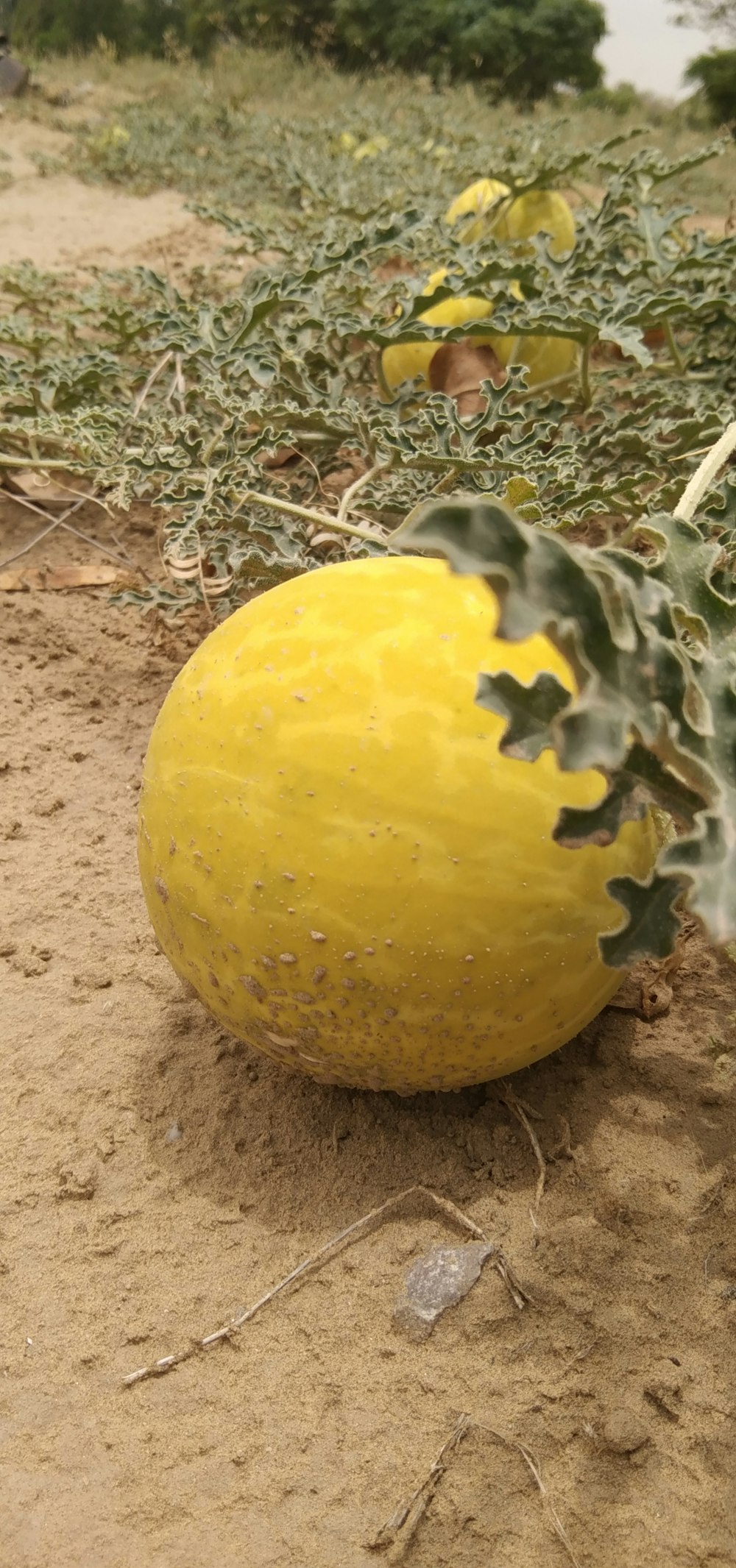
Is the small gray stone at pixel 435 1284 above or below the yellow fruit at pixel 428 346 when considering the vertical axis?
below

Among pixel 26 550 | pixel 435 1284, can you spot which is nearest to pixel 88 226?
pixel 26 550

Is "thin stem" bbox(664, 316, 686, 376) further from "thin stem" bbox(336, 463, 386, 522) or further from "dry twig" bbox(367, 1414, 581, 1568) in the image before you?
"dry twig" bbox(367, 1414, 581, 1568)

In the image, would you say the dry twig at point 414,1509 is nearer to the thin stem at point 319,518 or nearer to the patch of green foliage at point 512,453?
the patch of green foliage at point 512,453

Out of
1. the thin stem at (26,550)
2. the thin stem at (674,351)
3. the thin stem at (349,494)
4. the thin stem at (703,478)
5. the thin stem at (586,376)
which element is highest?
the thin stem at (703,478)

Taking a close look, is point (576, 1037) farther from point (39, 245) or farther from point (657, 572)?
point (39, 245)

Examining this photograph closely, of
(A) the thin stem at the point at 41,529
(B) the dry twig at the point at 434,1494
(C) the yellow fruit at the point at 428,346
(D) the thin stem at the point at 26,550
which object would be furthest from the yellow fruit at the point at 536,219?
(B) the dry twig at the point at 434,1494

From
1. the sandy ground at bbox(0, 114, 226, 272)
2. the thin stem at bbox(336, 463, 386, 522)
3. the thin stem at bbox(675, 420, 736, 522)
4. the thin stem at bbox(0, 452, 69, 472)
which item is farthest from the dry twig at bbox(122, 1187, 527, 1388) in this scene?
the sandy ground at bbox(0, 114, 226, 272)

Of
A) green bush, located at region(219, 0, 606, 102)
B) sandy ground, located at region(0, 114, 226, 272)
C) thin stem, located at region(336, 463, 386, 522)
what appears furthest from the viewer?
green bush, located at region(219, 0, 606, 102)
